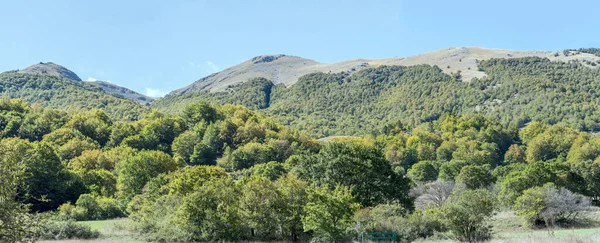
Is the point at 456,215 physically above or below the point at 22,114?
below

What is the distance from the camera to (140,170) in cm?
7088

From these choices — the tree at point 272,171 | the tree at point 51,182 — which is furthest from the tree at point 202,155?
the tree at point 51,182

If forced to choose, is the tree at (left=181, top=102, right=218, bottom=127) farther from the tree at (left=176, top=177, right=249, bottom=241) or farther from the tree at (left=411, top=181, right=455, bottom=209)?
the tree at (left=176, top=177, right=249, bottom=241)

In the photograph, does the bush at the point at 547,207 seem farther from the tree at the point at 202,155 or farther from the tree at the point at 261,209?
Answer: the tree at the point at 202,155

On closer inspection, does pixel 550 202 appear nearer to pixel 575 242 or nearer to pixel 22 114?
pixel 575 242

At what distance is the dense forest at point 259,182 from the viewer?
29.1 m

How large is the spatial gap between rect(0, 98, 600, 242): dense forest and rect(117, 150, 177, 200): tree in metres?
0.21

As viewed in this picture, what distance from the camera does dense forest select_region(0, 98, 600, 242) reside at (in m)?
29.1

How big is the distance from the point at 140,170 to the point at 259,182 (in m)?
43.3

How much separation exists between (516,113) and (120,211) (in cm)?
16443

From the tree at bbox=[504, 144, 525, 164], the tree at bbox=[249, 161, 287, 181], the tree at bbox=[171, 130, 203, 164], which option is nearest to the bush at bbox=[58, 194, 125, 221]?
the tree at bbox=[249, 161, 287, 181]

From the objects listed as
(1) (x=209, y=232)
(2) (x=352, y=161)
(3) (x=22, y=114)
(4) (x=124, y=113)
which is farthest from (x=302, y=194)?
(4) (x=124, y=113)

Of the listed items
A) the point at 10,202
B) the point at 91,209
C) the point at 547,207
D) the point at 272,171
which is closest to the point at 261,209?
the point at 10,202

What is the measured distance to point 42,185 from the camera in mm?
65125
